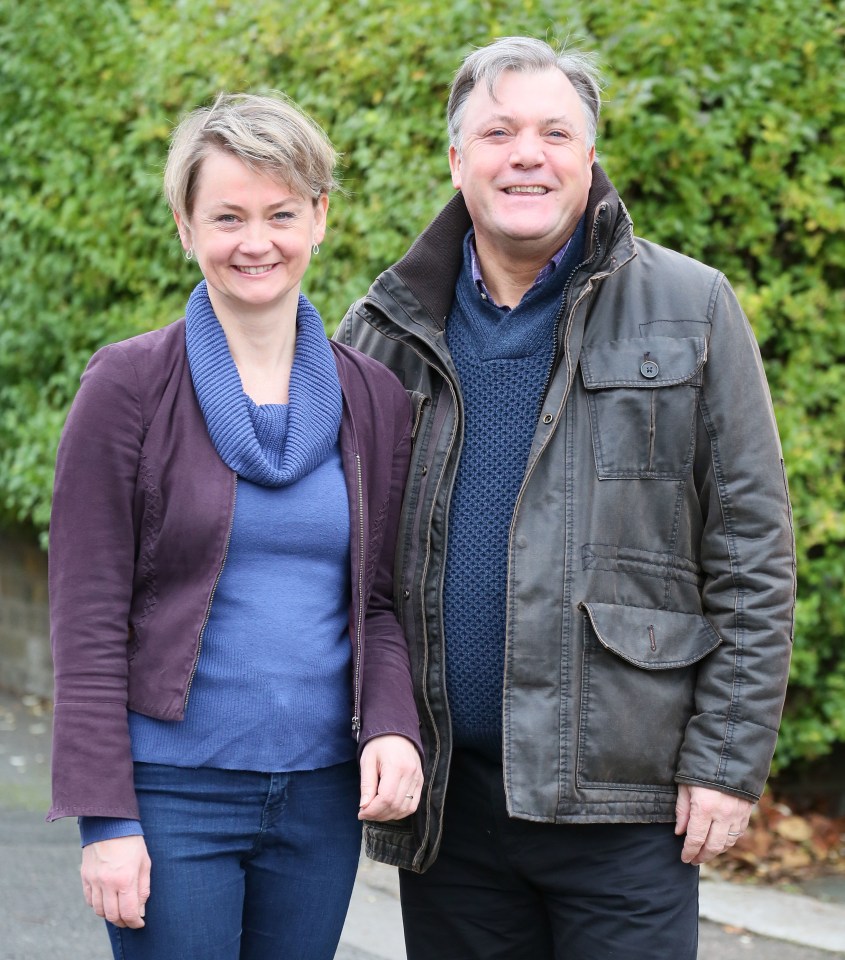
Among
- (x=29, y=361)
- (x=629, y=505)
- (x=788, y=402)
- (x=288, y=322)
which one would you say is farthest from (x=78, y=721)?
(x=29, y=361)

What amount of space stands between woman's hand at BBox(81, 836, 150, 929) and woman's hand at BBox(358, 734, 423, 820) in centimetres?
39

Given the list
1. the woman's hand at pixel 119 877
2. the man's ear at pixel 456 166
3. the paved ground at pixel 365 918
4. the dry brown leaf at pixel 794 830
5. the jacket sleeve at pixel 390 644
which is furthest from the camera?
the dry brown leaf at pixel 794 830

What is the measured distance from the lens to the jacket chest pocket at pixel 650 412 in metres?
2.55

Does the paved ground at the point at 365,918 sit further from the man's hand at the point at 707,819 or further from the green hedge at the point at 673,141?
→ the man's hand at the point at 707,819

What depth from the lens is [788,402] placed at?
15.2 feet

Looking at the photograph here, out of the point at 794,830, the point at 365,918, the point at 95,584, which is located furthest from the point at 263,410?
the point at 794,830

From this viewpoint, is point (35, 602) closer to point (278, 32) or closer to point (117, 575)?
point (278, 32)

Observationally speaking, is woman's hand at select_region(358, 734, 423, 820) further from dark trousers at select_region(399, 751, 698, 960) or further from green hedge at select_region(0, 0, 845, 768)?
green hedge at select_region(0, 0, 845, 768)

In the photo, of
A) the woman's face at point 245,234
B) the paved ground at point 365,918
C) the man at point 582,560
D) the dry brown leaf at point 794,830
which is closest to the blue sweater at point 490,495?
the man at point 582,560

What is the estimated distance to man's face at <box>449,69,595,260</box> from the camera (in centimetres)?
264

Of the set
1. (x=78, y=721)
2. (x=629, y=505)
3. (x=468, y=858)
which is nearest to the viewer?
(x=78, y=721)

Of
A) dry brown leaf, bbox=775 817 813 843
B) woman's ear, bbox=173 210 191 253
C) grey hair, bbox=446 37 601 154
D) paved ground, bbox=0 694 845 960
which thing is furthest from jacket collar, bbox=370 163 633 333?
dry brown leaf, bbox=775 817 813 843

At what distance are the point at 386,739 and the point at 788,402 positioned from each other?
2659 millimetres

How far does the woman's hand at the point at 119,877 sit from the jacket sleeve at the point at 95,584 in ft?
0.19
